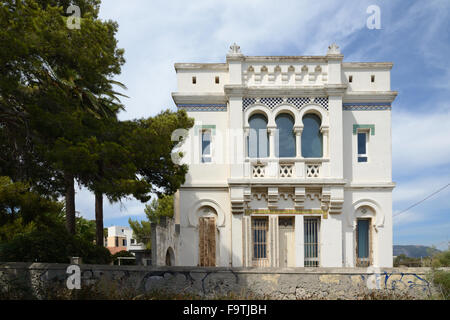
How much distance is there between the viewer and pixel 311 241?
16.5 meters

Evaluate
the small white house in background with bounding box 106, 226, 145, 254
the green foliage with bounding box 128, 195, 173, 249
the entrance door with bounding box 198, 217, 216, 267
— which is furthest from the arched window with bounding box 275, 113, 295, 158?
the small white house in background with bounding box 106, 226, 145, 254

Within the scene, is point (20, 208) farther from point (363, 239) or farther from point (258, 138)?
point (363, 239)

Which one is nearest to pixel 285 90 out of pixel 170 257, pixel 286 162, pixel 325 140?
pixel 325 140

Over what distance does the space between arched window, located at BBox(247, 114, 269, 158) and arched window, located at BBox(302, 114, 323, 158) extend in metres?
1.65

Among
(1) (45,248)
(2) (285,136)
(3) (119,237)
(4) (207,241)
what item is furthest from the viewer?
(3) (119,237)

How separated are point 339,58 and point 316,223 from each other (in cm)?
692

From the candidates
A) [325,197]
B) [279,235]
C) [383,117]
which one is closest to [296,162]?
[325,197]

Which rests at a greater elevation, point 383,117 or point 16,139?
point 383,117

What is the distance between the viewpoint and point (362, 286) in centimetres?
1103

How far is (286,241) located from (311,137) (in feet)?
14.7

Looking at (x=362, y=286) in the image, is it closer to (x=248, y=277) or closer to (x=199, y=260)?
(x=248, y=277)

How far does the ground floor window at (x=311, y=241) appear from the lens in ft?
53.7

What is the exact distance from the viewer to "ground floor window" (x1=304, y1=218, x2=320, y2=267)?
53.7 feet

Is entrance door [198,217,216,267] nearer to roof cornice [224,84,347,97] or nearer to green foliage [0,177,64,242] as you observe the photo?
roof cornice [224,84,347,97]
